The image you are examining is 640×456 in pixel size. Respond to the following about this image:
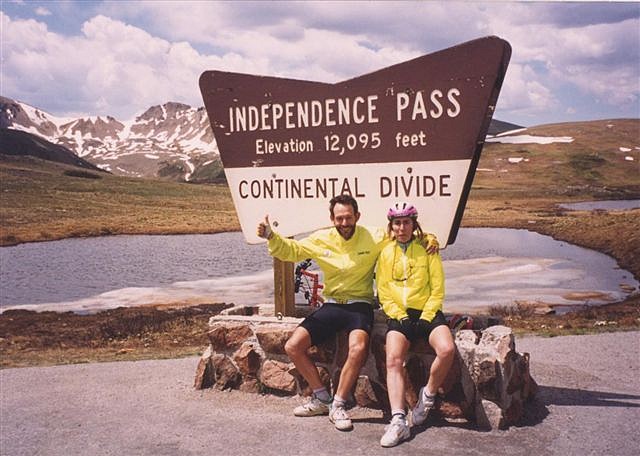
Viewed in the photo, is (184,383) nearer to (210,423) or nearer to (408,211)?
(210,423)

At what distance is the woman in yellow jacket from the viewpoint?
463 cm

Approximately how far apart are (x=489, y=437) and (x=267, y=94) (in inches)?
151

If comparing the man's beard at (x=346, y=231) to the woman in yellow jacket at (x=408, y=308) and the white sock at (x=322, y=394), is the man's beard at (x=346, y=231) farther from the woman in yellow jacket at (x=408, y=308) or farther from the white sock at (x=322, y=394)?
the white sock at (x=322, y=394)

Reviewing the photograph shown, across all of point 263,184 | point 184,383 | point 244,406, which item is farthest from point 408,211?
point 184,383

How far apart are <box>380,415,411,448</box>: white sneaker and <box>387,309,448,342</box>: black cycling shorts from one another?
638mm

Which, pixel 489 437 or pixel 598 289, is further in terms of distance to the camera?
pixel 598 289

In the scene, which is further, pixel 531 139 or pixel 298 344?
pixel 531 139

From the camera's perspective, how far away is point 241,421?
516cm

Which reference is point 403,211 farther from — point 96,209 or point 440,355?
point 96,209

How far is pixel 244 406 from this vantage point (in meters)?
5.55

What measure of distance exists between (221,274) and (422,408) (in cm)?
2017

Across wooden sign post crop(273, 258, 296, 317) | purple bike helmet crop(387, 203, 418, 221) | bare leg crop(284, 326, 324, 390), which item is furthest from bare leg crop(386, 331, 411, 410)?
wooden sign post crop(273, 258, 296, 317)

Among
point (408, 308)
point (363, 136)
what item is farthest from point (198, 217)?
point (408, 308)

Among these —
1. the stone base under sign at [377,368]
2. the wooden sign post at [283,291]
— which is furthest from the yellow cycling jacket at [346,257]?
the wooden sign post at [283,291]
